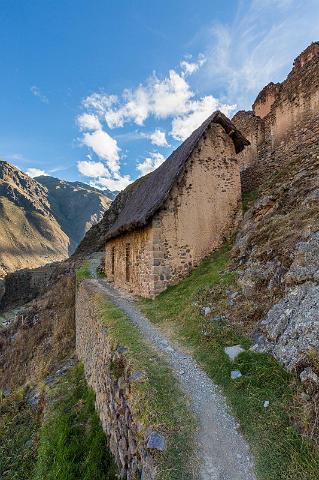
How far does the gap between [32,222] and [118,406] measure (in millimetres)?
154468

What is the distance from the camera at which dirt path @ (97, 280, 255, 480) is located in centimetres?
361

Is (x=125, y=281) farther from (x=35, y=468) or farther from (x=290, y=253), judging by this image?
(x=290, y=253)

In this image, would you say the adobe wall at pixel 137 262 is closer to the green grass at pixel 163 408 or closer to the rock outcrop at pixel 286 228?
the rock outcrop at pixel 286 228

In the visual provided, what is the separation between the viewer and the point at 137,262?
13250 millimetres

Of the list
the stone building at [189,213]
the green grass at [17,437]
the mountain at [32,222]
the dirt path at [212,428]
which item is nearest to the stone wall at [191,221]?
the stone building at [189,213]

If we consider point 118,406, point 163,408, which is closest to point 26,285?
point 118,406

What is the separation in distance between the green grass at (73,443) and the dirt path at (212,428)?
217 centimetres

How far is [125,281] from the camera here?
1505 cm

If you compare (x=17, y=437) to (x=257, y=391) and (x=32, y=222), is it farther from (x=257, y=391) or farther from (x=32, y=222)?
(x=32, y=222)

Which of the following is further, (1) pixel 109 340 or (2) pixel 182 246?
(2) pixel 182 246

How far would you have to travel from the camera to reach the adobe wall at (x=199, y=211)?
38.3 ft

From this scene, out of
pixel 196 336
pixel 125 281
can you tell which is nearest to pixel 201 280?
pixel 196 336

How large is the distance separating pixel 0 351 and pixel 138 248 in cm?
1541

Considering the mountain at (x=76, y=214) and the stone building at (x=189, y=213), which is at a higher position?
the mountain at (x=76, y=214)
